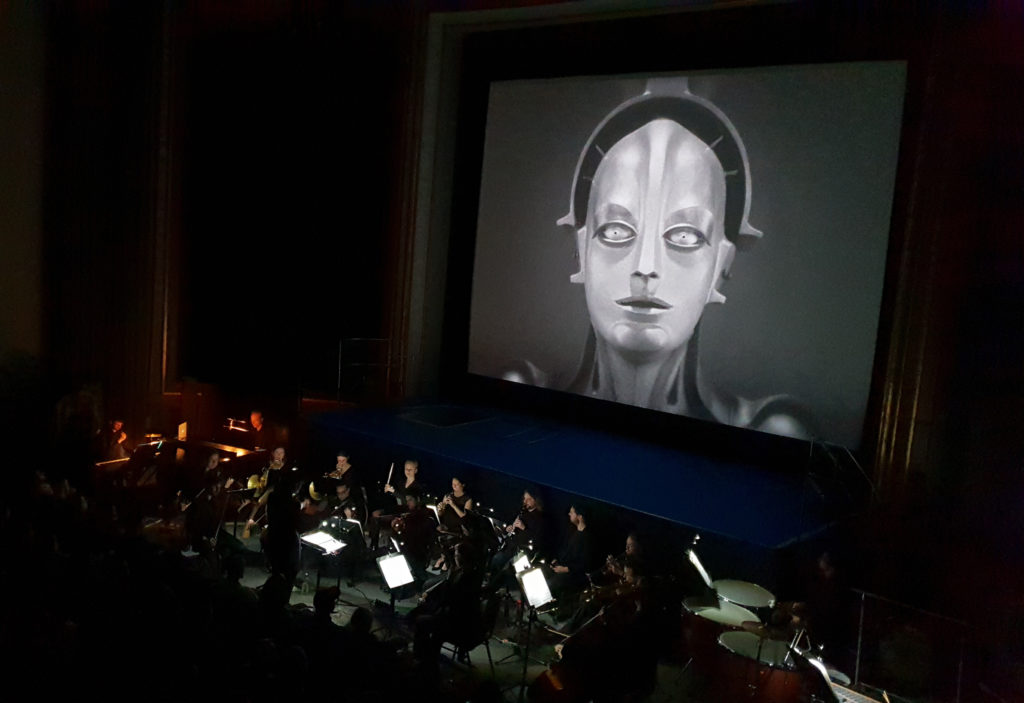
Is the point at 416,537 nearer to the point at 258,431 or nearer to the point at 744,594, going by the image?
the point at 744,594

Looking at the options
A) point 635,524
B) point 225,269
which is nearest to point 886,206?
point 635,524

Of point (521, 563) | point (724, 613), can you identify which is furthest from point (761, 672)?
point (521, 563)

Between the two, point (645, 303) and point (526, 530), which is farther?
point (645, 303)

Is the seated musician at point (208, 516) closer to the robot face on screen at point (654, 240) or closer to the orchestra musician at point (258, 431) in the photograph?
the orchestra musician at point (258, 431)

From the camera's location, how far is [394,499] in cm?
927

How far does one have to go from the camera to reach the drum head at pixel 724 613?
658cm

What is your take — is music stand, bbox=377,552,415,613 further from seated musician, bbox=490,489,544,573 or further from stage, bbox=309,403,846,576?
stage, bbox=309,403,846,576

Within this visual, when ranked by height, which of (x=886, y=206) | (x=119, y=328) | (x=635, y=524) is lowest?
(x=635, y=524)

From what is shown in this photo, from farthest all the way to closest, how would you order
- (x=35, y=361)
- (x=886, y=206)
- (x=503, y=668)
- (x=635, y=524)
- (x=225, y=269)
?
(x=225, y=269)
(x=35, y=361)
(x=886, y=206)
(x=635, y=524)
(x=503, y=668)

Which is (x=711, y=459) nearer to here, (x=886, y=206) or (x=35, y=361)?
(x=886, y=206)

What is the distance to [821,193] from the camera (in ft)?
31.5

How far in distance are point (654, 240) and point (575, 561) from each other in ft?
14.7

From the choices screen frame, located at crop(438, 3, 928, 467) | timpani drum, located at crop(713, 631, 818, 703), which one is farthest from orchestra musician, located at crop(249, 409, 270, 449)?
timpani drum, located at crop(713, 631, 818, 703)

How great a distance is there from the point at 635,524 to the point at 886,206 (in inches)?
168
